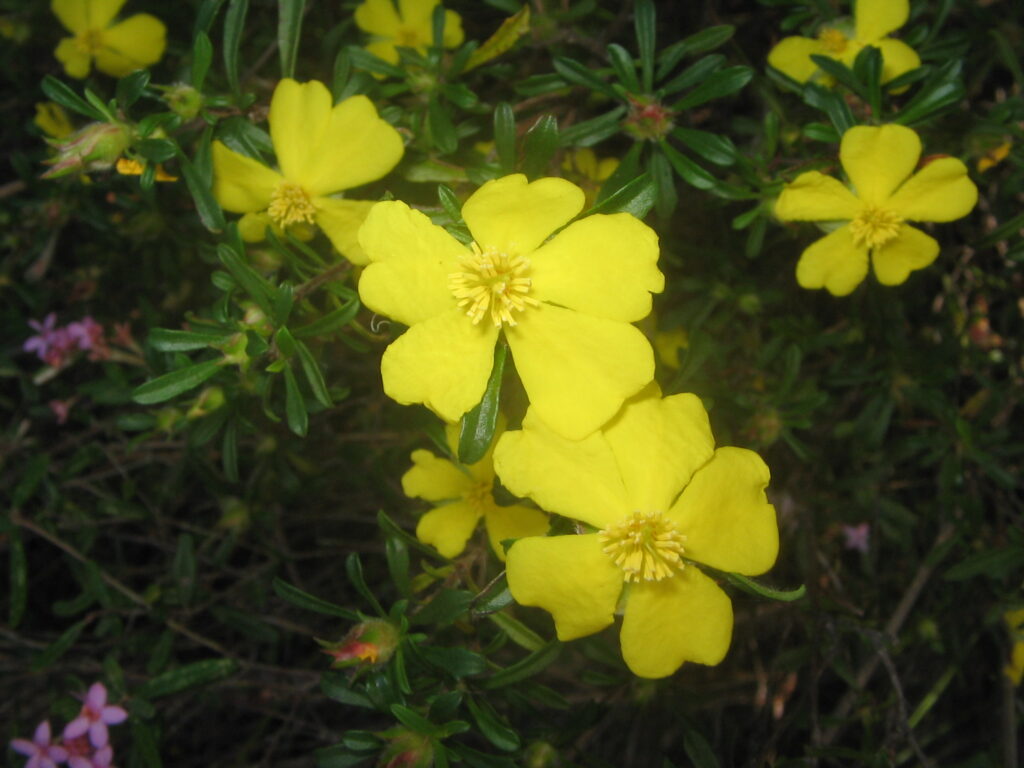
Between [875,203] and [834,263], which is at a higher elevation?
[875,203]

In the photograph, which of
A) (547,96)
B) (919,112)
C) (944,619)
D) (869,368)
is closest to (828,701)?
(944,619)

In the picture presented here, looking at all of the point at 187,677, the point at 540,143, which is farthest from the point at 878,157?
the point at 187,677

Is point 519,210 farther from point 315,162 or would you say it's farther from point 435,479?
point 435,479

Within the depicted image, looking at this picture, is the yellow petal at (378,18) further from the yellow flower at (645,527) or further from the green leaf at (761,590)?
the green leaf at (761,590)

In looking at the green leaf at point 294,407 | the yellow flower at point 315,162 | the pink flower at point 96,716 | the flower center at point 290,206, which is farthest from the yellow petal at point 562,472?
the pink flower at point 96,716

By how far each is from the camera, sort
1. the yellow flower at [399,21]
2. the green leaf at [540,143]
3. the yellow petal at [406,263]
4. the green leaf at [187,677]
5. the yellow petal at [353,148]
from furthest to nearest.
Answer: the green leaf at [187,677] < the yellow flower at [399,21] < the yellow petal at [353,148] < the green leaf at [540,143] < the yellow petal at [406,263]

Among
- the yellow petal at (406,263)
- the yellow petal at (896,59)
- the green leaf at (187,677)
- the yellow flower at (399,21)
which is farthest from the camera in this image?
the green leaf at (187,677)

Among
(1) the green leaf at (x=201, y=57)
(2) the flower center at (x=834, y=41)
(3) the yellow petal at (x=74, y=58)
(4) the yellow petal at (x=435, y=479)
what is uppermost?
(2) the flower center at (x=834, y=41)
